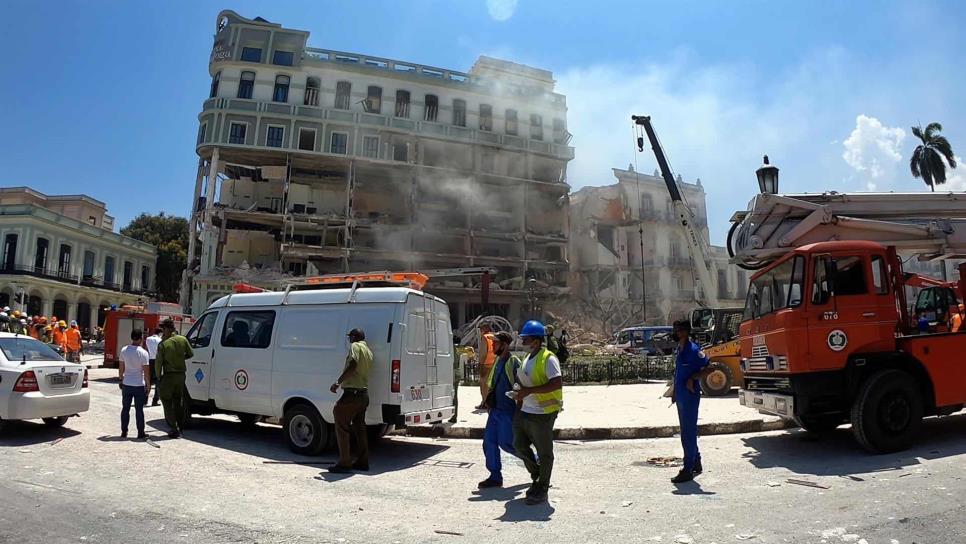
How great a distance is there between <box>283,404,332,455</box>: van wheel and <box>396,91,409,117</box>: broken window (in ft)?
122

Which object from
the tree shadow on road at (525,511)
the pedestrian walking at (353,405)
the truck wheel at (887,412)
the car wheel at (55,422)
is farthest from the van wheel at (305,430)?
the truck wheel at (887,412)

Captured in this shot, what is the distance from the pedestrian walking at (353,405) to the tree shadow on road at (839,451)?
4.63 meters

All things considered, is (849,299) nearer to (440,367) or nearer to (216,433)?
(440,367)

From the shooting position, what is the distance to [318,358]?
7047mm

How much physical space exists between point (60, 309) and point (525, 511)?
46692 mm

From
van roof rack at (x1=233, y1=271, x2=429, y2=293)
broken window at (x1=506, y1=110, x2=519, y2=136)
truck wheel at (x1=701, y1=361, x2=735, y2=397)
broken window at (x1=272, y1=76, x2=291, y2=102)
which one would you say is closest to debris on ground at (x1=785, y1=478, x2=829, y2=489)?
van roof rack at (x1=233, y1=271, x2=429, y2=293)

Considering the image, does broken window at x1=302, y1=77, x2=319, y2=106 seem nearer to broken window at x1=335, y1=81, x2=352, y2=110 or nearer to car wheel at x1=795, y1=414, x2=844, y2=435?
broken window at x1=335, y1=81, x2=352, y2=110

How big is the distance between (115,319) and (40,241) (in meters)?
28.5

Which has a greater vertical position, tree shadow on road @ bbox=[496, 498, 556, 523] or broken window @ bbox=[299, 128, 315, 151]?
broken window @ bbox=[299, 128, 315, 151]

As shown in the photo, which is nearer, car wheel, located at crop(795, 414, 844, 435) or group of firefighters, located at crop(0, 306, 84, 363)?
car wheel, located at crop(795, 414, 844, 435)

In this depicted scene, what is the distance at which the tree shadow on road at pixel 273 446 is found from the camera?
6.70 metres

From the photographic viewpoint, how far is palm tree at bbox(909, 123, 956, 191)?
1398 inches

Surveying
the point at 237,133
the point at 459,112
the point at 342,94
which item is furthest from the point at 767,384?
the point at 459,112

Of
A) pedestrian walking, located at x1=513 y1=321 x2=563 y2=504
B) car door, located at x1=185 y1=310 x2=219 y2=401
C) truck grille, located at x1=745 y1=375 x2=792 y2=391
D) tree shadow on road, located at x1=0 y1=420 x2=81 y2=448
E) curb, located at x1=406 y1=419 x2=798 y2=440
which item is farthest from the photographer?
curb, located at x1=406 y1=419 x2=798 y2=440
